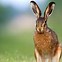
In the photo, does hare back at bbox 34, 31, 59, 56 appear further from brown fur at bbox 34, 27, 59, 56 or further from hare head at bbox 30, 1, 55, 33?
hare head at bbox 30, 1, 55, 33

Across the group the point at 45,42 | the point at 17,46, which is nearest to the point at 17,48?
the point at 17,46

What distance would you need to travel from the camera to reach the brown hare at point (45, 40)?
29.0 feet

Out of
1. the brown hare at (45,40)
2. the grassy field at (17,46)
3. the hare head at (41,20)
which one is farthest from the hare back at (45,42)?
the grassy field at (17,46)

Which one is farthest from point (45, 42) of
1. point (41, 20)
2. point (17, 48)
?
point (17, 48)

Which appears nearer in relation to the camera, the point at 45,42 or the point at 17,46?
the point at 45,42

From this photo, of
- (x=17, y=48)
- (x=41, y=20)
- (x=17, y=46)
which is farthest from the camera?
(x=17, y=46)

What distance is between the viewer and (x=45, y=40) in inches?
351

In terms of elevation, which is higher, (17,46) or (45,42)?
(45,42)

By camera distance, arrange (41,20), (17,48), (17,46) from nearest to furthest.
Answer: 1. (41,20)
2. (17,48)
3. (17,46)

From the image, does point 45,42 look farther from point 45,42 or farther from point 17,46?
point 17,46

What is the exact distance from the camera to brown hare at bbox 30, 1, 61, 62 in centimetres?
885

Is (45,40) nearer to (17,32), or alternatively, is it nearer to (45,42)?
(45,42)

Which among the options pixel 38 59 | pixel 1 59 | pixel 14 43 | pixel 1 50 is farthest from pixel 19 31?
pixel 38 59

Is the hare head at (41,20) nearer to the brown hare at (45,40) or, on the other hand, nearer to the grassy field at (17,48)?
the brown hare at (45,40)
